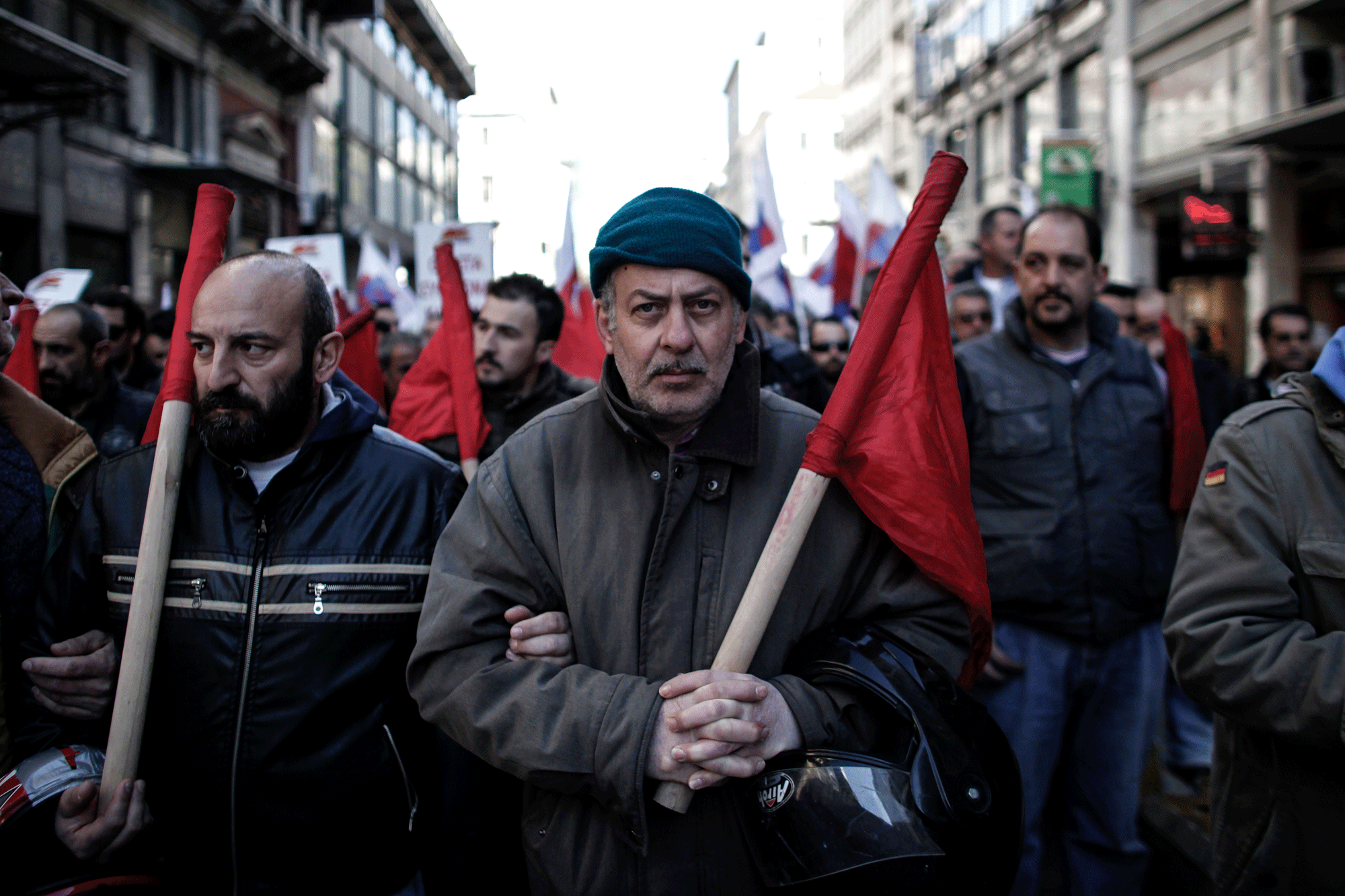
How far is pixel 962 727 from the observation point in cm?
151

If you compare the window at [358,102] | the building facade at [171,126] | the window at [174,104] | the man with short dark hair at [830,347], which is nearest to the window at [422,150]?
the building facade at [171,126]

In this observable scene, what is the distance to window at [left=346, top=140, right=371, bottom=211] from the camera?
28.0m

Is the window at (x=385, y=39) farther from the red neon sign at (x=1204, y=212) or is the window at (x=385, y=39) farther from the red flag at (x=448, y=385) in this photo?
A: the red flag at (x=448, y=385)

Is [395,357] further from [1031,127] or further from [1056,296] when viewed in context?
[1031,127]

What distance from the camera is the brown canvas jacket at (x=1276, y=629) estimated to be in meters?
1.83

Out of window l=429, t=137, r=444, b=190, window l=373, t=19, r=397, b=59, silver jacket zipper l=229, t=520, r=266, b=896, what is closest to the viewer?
silver jacket zipper l=229, t=520, r=266, b=896

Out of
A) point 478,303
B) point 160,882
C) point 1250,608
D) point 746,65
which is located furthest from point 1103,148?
point 746,65

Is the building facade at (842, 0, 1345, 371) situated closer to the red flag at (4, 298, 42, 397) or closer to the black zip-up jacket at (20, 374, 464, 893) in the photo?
the red flag at (4, 298, 42, 397)

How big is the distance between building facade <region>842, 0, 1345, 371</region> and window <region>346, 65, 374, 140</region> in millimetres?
18005

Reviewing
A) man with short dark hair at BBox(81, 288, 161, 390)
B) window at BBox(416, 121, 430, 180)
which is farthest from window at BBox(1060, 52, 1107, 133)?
window at BBox(416, 121, 430, 180)

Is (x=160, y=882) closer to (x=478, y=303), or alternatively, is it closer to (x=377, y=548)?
(x=377, y=548)

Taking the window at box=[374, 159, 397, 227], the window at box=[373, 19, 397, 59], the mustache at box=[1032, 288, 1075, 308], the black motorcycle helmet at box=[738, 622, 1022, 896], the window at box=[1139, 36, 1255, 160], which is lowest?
the black motorcycle helmet at box=[738, 622, 1022, 896]

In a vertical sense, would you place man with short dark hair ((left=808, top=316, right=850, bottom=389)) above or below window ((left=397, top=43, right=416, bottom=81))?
below

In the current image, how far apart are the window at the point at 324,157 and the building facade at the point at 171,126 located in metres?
0.07
